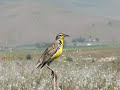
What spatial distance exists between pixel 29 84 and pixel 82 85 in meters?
1.96

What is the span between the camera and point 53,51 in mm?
9180

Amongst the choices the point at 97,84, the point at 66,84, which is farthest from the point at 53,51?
the point at 97,84

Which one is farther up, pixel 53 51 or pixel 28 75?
pixel 53 51

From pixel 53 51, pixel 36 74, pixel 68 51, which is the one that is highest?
pixel 53 51

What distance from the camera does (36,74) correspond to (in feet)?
50.0

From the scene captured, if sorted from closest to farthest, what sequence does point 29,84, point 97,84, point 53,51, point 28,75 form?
point 53,51
point 29,84
point 97,84
point 28,75

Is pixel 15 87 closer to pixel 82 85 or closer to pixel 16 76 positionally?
pixel 16 76

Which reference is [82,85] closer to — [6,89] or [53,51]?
[6,89]

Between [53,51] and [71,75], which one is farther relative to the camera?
[71,75]

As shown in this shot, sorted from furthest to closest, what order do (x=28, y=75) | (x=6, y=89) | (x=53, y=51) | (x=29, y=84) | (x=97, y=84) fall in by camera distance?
(x=28, y=75) < (x=97, y=84) < (x=29, y=84) < (x=6, y=89) < (x=53, y=51)

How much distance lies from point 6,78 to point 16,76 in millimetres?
430

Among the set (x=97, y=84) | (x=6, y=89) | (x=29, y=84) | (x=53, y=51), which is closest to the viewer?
(x=53, y=51)

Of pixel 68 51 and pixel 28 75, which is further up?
pixel 68 51

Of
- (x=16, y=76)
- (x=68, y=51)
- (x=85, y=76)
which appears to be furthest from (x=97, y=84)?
(x=16, y=76)
